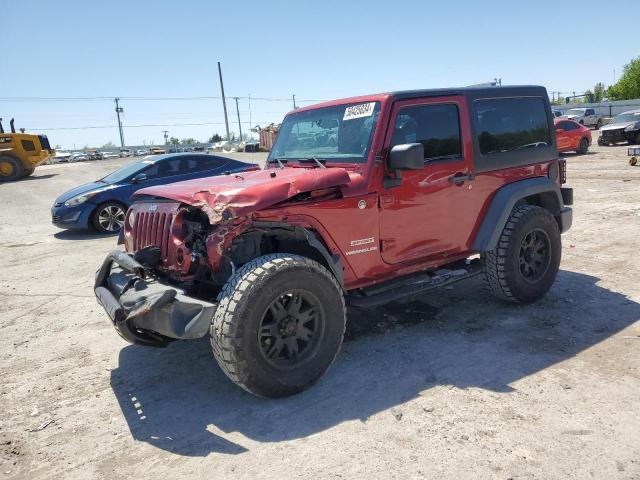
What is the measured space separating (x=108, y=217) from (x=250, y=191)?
23.9 feet

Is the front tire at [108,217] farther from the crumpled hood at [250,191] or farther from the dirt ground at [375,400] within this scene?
the crumpled hood at [250,191]

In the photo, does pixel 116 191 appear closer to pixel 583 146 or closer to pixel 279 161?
pixel 279 161

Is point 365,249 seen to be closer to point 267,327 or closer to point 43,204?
point 267,327

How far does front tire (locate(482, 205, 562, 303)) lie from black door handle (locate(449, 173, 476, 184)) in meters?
0.62

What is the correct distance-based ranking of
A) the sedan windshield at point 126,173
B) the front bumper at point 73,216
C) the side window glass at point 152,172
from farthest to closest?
the sedan windshield at point 126,173
the side window glass at point 152,172
the front bumper at point 73,216

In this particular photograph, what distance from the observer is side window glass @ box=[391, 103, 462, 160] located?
13.0 feet

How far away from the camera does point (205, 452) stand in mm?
2814

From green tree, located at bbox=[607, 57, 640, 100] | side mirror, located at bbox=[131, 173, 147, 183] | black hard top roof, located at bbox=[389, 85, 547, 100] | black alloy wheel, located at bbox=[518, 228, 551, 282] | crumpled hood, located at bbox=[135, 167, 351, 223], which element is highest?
green tree, located at bbox=[607, 57, 640, 100]

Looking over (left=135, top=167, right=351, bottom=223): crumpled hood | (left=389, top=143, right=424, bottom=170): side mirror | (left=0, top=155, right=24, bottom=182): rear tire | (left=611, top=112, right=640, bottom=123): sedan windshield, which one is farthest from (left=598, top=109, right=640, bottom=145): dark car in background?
(left=0, top=155, right=24, bottom=182): rear tire

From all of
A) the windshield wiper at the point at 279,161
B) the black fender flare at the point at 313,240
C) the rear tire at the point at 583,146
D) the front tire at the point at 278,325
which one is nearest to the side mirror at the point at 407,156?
the black fender flare at the point at 313,240

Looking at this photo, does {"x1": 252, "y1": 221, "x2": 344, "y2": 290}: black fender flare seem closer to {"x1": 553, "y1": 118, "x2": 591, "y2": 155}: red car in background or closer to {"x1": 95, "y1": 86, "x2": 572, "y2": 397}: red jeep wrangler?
{"x1": 95, "y1": 86, "x2": 572, "y2": 397}: red jeep wrangler

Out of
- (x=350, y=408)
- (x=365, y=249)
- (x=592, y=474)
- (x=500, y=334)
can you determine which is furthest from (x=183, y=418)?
(x=500, y=334)

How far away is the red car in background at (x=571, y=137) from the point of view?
64.3 feet

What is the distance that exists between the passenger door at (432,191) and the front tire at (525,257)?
339 millimetres
